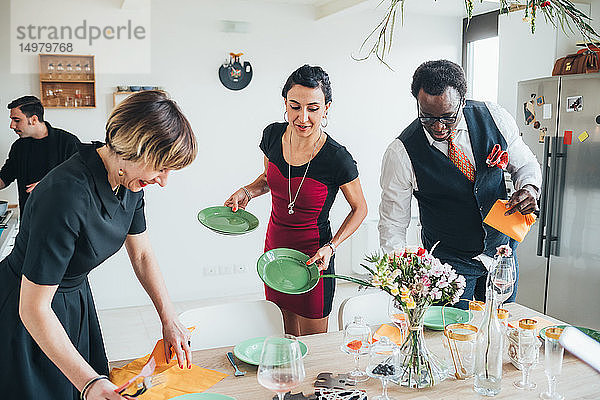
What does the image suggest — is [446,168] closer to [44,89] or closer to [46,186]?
[46,186]

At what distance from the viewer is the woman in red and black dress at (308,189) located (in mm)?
2410

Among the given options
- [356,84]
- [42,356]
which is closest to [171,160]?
[42,356]

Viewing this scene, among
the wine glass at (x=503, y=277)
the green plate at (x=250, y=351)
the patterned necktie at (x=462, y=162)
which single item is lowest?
the green plate at (x=250, y=351)

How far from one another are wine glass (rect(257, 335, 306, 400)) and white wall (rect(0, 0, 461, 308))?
371 centimetres

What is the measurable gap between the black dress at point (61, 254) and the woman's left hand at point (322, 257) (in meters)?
0.85

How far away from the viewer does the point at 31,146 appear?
4.17 metres

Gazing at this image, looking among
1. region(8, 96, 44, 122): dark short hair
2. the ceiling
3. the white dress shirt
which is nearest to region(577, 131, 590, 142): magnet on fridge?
the ceiling

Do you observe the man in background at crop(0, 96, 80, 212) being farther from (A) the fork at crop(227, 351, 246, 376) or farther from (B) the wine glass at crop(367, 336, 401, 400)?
(B) the wine glass at crop(367, 336, 401, 400)

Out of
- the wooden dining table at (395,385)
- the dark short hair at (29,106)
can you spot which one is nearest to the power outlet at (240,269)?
the dark short hair at (29,106)

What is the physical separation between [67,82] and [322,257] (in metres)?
3.10

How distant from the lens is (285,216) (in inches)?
99.3

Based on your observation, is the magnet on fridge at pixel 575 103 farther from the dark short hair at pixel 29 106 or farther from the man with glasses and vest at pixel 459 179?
the dark short hair at pixel 29 106

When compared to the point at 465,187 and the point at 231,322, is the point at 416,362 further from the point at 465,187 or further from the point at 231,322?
the point at 465,187

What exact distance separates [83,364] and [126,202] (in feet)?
1.57
